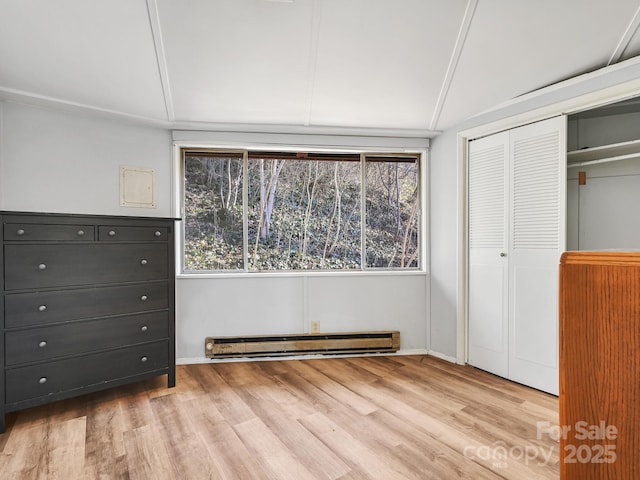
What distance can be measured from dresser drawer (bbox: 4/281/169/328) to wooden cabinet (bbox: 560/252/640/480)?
8.27 feet

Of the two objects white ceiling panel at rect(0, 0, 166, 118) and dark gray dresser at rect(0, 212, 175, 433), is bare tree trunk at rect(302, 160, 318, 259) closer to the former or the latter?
dark gray dresser at rect(0, 212, 175, 433)

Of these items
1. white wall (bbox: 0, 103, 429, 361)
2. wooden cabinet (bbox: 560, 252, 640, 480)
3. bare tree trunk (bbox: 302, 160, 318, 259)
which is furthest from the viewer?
bare tree trunk (bbox: 302, 160, 318, 259)

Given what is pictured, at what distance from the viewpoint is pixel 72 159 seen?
8.70ft

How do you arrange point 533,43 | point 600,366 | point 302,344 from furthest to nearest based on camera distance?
point 302,344 < point 533,43 < point 600,366

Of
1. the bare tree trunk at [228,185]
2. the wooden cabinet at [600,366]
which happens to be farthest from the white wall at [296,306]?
the wooden cabinet at [600,366]

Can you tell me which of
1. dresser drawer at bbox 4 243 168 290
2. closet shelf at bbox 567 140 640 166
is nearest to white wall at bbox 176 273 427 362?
dresser drawer at bbox 4 243 168 290

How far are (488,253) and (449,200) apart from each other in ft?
1.98

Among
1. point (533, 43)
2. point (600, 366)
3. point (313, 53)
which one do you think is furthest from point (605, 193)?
point (600, 366)

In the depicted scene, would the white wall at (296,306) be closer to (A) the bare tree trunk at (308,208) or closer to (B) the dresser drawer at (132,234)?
(A) the bare tree trunk at (308,208)

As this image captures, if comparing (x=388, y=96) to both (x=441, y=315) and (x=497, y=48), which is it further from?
(x=441, y=315)

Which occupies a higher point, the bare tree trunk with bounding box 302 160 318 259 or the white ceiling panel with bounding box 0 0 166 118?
the white ceiling panel with bounding box 0 0 166 118

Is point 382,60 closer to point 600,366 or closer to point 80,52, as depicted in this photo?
point 80,52

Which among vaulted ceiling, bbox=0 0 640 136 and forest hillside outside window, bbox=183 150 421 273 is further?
forest hillside outside window, bbox=183 150 421 273

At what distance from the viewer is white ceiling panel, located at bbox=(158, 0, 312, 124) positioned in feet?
6.22
